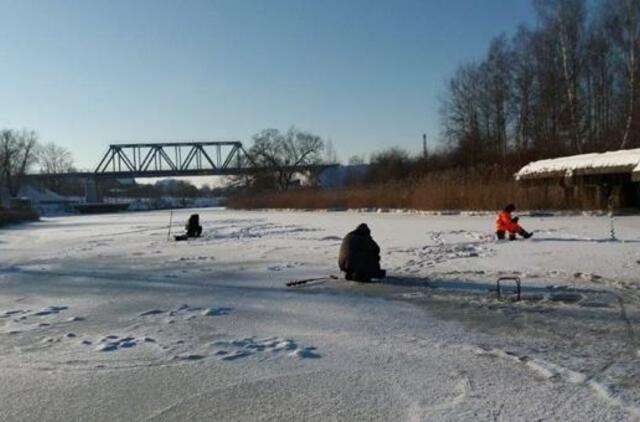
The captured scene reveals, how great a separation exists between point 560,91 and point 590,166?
76.9 ft

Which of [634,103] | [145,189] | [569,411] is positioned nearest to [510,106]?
[634,103]

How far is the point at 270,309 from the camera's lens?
8.83 m

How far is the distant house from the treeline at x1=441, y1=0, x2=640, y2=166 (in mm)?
10646

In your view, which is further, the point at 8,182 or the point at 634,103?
the point at 8,182

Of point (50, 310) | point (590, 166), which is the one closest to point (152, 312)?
point (50, 310)

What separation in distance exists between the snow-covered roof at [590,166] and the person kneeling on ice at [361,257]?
1433cm

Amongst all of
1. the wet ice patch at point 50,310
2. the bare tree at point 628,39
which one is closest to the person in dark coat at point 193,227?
the wet ice patch at point 50,310

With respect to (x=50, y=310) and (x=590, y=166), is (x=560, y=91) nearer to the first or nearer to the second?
(x=590, y=166)

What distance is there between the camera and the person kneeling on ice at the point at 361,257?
1099cm

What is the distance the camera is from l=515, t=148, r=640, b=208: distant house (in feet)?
79.4

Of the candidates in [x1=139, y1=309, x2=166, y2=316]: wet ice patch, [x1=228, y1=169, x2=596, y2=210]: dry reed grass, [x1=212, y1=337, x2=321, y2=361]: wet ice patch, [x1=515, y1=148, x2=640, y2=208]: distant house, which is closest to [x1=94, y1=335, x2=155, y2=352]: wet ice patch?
[x1=212, y1=337, x2=321, y2=361]: wet ice patch

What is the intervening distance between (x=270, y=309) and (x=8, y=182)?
108380 millimetres

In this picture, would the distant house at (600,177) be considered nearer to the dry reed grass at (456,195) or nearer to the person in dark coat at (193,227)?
the dry reed grass at (456,195)

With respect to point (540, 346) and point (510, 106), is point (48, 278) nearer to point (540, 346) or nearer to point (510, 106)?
point (540, 346)
